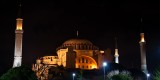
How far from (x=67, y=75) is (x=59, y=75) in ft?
4.86

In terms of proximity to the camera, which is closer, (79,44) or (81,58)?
(81,58)

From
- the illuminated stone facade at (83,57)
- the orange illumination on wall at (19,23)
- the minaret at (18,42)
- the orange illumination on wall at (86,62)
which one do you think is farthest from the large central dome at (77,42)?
the minaret at (18,42)

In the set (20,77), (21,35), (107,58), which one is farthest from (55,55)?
(20,77)

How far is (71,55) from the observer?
66.3 metres

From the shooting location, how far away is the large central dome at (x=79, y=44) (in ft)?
241

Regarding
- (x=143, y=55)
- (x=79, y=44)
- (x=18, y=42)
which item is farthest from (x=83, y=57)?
(x=18, y=42)

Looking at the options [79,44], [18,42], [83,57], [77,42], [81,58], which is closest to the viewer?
[18,42]

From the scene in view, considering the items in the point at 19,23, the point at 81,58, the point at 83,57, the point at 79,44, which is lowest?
the point at 81,58

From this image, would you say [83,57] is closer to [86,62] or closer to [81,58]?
[81,58]

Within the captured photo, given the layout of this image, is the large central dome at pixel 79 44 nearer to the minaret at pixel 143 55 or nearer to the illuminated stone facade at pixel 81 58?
the illuminated stone facade at pixel 81 58

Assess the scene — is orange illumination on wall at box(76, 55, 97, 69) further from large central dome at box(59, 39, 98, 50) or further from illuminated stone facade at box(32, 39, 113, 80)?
large central dome at box(59, 39, 98, 50)

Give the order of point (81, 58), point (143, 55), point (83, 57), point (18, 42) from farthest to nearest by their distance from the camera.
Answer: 1. point (83, 57)
2. point (81, 58)
3. point (143, 55)
4. point (18, 42)

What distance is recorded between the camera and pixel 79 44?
74.2m

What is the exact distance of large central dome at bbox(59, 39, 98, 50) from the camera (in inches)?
2891
